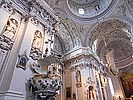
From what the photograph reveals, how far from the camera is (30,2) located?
7.02 meters

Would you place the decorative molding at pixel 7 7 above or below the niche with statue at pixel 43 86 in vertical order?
above

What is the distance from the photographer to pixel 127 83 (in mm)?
17766

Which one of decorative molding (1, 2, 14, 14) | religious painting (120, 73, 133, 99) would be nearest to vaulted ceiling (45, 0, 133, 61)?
decorative molding (1, 2, 14, 14)

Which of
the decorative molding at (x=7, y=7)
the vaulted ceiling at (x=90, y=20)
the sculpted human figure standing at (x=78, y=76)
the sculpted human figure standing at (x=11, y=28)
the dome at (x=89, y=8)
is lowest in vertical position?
the sculpted human figure standing at (x=78, y=76)

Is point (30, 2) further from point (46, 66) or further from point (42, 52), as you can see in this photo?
point (46, 66)

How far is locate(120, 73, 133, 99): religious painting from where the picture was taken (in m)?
17.2

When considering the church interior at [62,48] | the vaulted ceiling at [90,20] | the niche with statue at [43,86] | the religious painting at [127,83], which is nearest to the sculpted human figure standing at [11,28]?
the church interior at [62,48]

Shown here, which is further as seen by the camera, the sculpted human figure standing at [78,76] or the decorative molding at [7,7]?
the sculpted human figure standing at [78,76]

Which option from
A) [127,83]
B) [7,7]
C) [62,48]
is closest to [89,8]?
[62,48]

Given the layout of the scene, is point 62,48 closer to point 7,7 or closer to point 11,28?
point 11,28

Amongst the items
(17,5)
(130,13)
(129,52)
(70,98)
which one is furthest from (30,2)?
(129,52)

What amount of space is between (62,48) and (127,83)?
11.1 meters

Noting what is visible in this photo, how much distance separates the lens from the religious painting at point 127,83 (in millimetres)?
17156

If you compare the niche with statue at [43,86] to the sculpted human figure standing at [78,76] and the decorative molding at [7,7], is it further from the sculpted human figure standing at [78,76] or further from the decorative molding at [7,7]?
the sculpted human figure standing at [78,76]
